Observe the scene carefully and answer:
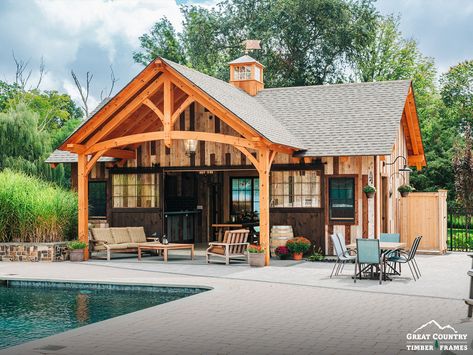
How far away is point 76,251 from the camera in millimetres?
16297

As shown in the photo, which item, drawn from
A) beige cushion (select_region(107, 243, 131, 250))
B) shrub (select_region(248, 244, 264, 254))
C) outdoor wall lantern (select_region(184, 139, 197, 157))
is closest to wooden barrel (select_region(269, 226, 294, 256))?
shrub (select_region(248, 244, 264, 254))

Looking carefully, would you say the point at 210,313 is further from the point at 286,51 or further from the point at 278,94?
the point at 286,51

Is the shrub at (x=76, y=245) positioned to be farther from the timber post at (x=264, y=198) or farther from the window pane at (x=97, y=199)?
the timber post at (x=264, y=198)

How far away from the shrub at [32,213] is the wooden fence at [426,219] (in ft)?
28.6

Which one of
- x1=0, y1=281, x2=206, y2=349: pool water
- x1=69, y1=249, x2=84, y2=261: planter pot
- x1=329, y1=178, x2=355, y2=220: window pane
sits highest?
x1=329, y1=178, x2=355, y2=220: window pane

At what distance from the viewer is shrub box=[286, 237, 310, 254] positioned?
16.0 metres

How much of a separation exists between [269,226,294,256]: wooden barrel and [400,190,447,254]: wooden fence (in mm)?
3414

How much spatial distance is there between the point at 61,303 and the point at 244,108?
24.5 ft

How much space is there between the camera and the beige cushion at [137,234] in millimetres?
17625

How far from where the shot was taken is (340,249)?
42.3 ft

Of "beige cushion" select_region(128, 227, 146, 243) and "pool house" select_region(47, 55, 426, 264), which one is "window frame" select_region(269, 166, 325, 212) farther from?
"beige cushion" select_region(128, 227, 146, 243)

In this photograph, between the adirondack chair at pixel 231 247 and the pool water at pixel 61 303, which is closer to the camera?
the pool water at pixel 61 303

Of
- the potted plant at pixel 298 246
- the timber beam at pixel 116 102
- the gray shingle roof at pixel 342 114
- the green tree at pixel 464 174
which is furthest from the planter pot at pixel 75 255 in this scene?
the green tree at pixel 464 174

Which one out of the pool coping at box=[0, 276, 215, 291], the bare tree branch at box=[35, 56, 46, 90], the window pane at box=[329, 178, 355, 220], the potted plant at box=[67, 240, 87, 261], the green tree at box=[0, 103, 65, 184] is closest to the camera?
the pool coping at box=[0, 276, 215, 291]
